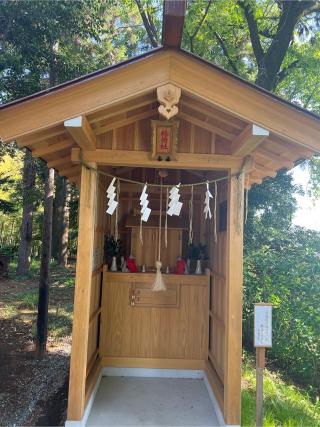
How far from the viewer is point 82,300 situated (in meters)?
3.08

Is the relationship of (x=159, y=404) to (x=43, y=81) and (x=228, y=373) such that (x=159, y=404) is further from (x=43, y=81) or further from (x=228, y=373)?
(x=43, y=81)

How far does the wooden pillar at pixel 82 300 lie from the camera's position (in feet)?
9.71

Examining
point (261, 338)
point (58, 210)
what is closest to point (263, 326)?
point (261, 338)

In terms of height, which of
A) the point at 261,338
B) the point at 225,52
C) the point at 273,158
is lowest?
the point at 261,338

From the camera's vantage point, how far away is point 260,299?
19.3ft

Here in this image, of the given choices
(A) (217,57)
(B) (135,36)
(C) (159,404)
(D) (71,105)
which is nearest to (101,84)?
(D) (71,105)

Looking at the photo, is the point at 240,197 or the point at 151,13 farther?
the point at 151,13

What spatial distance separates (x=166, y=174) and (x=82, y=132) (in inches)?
81.1

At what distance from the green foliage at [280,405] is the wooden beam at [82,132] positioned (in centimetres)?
327

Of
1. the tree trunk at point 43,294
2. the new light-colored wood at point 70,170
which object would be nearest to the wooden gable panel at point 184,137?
the new light-colored wood at point 70,170

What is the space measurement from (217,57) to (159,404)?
31.4 ft

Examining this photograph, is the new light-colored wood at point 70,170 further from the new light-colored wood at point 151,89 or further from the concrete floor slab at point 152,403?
the concrete floor slab at point 152,403

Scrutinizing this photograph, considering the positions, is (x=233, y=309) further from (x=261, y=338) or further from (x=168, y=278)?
(x=168, y=278)

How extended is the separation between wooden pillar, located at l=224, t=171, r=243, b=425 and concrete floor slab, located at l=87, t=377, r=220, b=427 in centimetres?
41
